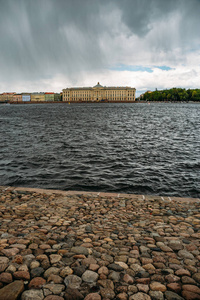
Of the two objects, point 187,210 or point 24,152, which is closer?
point 187,210

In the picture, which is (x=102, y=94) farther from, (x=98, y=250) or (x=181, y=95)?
(x=98, y=250)

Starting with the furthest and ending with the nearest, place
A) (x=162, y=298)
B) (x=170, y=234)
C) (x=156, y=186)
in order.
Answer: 1. (x=156, y=186)
2. (x=170, y=234)
3. (x=162, y=298)

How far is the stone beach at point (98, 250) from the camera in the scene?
2.93 m

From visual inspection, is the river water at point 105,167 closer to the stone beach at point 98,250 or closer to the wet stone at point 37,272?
the stone beach at point 98,250

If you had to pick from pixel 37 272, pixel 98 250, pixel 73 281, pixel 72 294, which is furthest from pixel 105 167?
pixel 72 294

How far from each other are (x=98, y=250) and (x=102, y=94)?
194 metres

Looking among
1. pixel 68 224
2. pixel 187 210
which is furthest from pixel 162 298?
pixel 187 210

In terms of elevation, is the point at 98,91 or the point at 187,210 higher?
the point at 98,91

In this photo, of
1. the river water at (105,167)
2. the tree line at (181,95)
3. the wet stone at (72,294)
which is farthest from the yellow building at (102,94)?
the wet stone at (72,294)

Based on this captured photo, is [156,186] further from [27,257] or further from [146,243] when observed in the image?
[27,257]

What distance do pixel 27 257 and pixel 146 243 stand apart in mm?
1995

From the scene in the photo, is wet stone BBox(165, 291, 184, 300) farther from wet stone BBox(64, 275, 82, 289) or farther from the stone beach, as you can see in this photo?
wet stone BBox(64, 275, 82, 289)

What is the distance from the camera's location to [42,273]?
321cm

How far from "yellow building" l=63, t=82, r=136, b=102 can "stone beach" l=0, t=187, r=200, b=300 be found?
188980 mm
